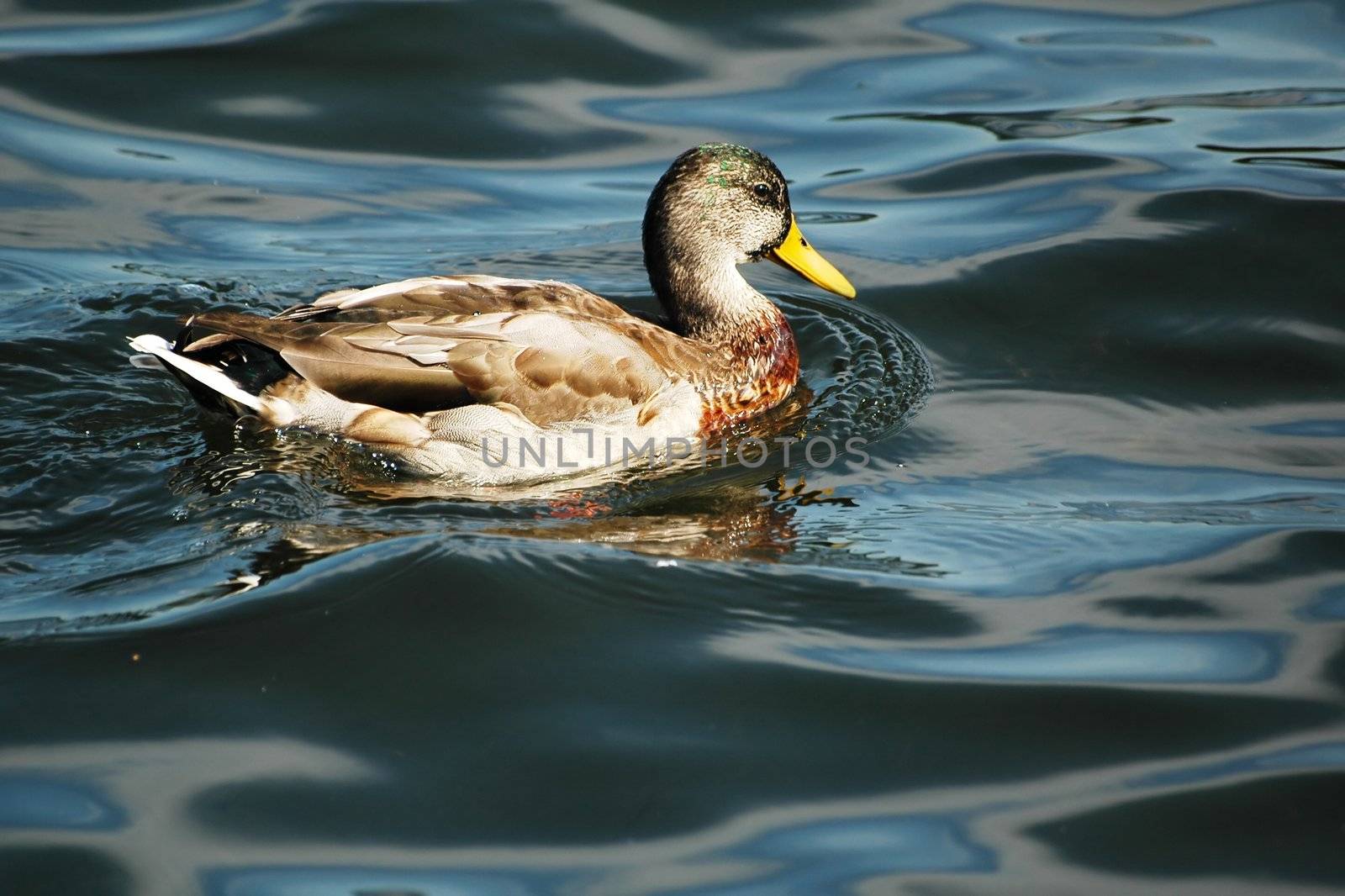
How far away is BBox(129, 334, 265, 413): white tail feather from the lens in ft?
20.7

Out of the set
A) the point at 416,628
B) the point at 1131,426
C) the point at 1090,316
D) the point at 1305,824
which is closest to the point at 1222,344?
the point at 1090,316

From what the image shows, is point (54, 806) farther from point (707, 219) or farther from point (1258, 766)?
point (707, 219)

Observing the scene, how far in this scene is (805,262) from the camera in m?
7.70

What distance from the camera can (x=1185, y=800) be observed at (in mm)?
4426

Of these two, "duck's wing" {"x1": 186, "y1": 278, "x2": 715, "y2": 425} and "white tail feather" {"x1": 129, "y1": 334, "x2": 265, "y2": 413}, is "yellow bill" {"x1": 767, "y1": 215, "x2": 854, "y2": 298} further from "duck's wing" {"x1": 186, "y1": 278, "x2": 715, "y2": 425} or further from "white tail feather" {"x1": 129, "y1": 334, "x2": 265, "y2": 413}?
"white tail feather" {"x1": 129, "y1": 334, "x2": 265, "y2": 413}

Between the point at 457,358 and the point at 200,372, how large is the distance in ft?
3.57

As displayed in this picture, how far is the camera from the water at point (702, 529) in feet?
14.0

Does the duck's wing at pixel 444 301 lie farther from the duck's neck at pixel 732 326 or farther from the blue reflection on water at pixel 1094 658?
the blue reflection on water at pixel 1094 658

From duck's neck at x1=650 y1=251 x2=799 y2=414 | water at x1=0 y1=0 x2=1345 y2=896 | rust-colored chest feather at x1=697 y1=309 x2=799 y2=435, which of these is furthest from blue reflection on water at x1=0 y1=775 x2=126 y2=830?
duck's neck at x1=650 y1=251 x2=799 y2=414

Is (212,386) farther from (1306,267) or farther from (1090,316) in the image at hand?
(1306,267)

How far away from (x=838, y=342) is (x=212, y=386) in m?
3.36

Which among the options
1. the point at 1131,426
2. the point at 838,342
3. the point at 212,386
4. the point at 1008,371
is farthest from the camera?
the point at 838,342
